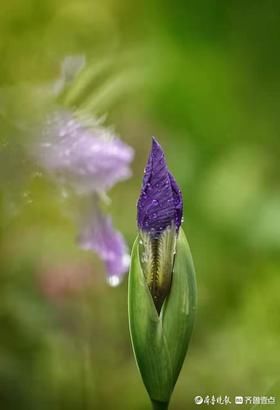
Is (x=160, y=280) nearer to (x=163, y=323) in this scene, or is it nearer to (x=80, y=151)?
(x=163, y=323)

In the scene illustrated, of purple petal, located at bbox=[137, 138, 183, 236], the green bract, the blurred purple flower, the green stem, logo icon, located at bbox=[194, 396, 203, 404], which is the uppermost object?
the blurred purple flower

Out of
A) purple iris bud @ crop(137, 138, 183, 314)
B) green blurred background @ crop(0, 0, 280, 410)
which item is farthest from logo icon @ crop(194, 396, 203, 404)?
purple iris bud @ crop(137, 138, 183, 314)

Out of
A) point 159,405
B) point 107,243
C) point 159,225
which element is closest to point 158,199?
point 159,225

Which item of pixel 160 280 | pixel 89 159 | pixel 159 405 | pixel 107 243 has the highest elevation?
pixel 89 159

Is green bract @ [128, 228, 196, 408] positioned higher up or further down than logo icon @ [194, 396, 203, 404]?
higher up

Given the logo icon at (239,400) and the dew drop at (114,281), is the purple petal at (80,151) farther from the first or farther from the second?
the logo icon at (239,400)

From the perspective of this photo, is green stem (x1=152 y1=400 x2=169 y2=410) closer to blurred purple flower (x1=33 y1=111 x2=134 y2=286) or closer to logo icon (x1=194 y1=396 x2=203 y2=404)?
logo icon (x1=194 y1=396 x2=203 y2=404)

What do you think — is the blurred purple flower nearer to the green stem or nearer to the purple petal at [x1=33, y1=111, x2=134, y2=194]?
the purple petal at [x1=33, y1=111, x2=134, y2=194]
